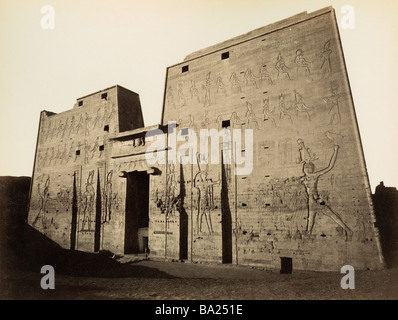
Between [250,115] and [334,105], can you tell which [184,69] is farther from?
[334,105]

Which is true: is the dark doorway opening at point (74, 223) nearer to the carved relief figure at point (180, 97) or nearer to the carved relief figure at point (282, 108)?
the carved relief figure at point (180, 97)

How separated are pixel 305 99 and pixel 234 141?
9.50 feet

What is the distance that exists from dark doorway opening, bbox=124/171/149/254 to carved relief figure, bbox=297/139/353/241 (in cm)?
761

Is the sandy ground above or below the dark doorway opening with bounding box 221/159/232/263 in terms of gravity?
below

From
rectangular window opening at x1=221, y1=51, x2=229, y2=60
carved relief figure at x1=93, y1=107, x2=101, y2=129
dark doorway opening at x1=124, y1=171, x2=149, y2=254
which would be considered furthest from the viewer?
carved relief figure at x1=93, y1=107, x2=101, y2=129

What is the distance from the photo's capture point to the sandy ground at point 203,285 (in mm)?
6312

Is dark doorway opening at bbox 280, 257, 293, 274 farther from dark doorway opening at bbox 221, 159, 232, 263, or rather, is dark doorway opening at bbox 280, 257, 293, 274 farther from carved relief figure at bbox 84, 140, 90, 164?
carved relief figure at bbox 84, 140, 90, 164

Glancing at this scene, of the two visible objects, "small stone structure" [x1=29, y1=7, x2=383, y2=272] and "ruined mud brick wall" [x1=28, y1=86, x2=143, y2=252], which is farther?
"ruined mud brick wall" [x1=28, y1=86, x2=143, y2=252]

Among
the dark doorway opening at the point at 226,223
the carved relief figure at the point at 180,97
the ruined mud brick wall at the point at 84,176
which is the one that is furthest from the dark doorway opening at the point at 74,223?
the dark doorway opening at the point at 226,223

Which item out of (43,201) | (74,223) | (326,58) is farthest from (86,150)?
(326,58)

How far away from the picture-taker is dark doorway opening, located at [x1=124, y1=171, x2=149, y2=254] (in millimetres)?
13820

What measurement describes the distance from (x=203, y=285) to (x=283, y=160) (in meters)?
4.87

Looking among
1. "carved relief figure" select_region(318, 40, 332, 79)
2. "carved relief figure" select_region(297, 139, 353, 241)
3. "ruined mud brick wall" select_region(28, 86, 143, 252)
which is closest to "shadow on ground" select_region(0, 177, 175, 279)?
"ruined mud brick wall" select_region(28, 86, 143, 252)
